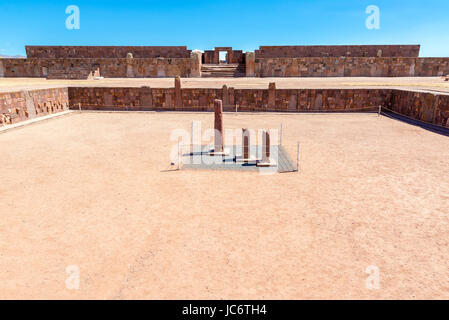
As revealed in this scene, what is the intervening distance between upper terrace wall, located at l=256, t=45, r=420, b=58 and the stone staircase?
485 cm

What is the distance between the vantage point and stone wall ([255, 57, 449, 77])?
30.7 meters

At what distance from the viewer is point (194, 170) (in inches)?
302

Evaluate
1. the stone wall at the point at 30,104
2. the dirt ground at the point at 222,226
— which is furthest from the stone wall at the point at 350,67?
the dirt ground at the point at 222,226

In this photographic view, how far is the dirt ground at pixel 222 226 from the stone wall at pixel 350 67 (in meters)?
23.6

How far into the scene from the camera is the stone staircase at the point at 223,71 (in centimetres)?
3103

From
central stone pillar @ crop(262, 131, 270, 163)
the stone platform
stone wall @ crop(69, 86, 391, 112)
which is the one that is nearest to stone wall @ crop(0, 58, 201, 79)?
stone wall @ crop(69, 86, 391, 112)

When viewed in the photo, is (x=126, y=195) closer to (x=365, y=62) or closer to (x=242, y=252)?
(x=242, y=252)

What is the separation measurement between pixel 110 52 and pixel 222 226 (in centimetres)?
3531

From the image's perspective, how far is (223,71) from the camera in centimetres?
3155

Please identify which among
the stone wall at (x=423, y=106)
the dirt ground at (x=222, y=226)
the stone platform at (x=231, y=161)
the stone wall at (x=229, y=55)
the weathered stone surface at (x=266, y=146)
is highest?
the stone wall at (x=229, y=55)

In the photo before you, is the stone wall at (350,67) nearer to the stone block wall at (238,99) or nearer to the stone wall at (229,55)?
the stone wall at (229,55)

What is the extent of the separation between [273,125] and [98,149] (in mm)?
7518

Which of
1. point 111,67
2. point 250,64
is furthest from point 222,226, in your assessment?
point 111,67

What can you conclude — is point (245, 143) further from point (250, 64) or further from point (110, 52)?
point (110, 52)
